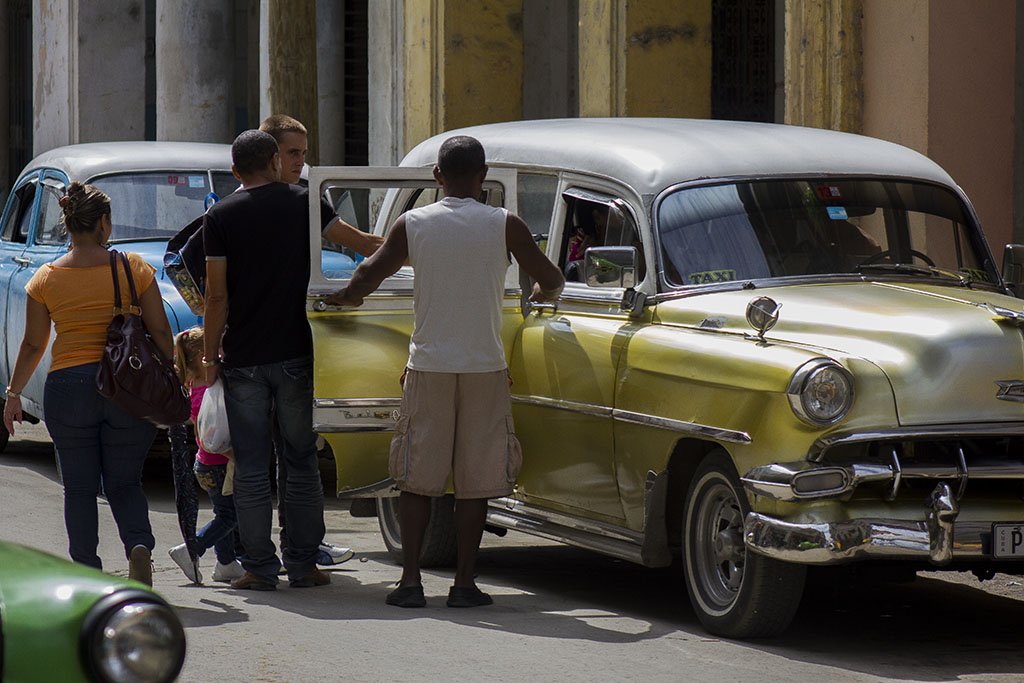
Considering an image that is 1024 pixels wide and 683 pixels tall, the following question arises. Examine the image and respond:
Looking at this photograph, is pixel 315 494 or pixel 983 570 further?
pixel 315 494

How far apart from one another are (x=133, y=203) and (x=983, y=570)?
6689 millimetres

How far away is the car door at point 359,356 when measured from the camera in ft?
25.9

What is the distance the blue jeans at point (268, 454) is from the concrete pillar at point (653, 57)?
23.3 feet

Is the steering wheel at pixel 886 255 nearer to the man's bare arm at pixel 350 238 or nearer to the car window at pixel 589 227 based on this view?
the car window at pixel 589 227

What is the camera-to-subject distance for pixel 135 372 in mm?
7270

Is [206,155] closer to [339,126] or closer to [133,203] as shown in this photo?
[133,203]

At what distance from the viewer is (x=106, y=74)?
77.1 ft

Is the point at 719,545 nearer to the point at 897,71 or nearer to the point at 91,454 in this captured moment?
the point at 91,454

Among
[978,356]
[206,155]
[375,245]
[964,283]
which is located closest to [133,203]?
Result: [206,155]

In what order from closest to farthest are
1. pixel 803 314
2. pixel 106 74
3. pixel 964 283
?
1. pixel 803 314
2. pixel 964 283
3. pixel 106 74

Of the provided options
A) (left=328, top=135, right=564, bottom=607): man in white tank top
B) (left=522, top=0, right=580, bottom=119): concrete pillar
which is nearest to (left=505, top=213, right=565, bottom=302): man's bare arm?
(left=328, top=135, right=564, bottom=607): man in white tank top

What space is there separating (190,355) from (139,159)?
400 cm

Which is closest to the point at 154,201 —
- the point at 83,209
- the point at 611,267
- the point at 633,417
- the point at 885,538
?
the point at 83,209

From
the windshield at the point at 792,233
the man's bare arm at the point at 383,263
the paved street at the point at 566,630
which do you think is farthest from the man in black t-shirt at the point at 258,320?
the windshield at the point at 792,233
